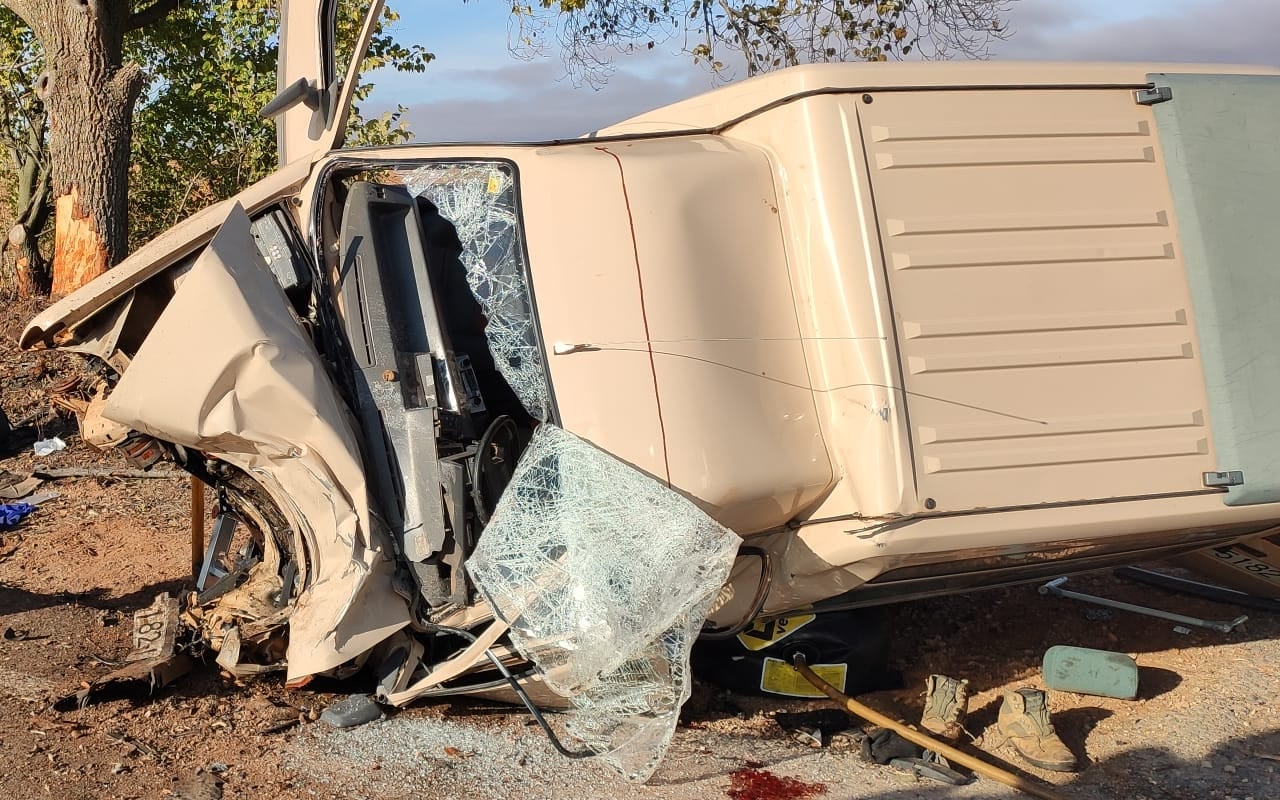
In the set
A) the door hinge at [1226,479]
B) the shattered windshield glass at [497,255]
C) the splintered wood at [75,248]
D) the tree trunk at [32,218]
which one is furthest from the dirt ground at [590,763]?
the tree trunk at [32,218]

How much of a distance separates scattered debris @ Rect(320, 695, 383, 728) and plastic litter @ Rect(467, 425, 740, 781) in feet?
2.62

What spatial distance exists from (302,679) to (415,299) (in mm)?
1201

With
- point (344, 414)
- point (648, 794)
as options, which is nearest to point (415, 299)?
point (344, 414)

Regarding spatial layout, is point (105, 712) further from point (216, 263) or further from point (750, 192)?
point (750, 192)

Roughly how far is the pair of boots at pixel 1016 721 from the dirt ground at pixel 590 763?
0.19ft

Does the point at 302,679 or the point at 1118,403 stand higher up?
the point at 1118,403

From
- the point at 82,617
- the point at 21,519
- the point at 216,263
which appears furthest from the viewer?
the point at 21,519

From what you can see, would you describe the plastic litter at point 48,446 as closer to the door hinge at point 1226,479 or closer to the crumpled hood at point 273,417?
the crumpled hood at point 273,417

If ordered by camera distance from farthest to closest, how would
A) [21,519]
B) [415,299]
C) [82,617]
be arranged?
1. [21,519]
2. [82,617]
3. [415,299]

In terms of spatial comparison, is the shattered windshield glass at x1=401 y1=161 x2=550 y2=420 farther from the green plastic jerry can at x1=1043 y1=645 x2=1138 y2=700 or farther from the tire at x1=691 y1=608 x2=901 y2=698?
the green plastic jerry can at x1=1043 y1=645 x2=1138 y2=700

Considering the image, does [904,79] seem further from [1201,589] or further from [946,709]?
[1201,589]

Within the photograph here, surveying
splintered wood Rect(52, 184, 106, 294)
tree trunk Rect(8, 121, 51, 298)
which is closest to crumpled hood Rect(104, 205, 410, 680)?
splintered wood Rect(52, 184, 106, 294)

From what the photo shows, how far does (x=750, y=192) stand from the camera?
10.2 feet

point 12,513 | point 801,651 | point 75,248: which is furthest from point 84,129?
point 801,651
